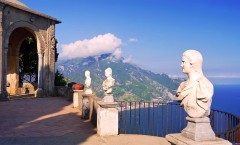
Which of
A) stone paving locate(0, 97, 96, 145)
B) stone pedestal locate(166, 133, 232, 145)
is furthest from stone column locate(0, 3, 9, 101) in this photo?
stone pedestal locate(166, 133, 232, 145)

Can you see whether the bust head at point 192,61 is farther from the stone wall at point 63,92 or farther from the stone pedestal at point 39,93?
the stone pedestal at point 39,93

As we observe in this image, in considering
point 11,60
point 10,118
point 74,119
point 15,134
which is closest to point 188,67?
point 15,134

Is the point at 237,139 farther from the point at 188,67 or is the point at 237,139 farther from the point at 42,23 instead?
the point at 42,23

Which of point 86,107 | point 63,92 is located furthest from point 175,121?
point 63,92

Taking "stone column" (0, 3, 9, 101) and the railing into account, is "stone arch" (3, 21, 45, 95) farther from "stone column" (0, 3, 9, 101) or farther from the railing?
the railing

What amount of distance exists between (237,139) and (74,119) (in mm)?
7420

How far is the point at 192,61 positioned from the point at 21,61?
87.3ft

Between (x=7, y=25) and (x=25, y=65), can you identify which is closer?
(x=7, y=25)

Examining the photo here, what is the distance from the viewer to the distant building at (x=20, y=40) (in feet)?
59.9

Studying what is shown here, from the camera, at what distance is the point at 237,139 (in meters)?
5.53

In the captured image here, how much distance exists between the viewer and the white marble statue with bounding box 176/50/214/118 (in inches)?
157

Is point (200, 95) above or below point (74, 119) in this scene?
above

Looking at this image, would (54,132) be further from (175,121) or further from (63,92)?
(63,92)

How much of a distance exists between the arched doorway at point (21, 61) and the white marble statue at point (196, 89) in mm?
21085
